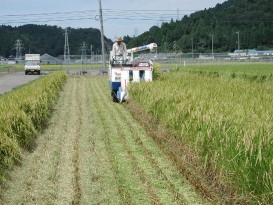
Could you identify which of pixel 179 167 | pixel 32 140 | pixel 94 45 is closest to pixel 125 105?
pixel 32 140

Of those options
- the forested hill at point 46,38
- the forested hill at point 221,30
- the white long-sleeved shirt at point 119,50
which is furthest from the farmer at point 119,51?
the forested hill at point 46,38

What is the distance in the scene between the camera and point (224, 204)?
14.7ft

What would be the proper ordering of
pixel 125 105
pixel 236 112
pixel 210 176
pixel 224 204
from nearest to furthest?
pixel 224 204 → pixel 210 176 → pixel 236 112 → pixel 125 105

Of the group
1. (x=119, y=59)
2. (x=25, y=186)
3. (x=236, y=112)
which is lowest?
(x=25, y=186)

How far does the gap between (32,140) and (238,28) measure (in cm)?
10224

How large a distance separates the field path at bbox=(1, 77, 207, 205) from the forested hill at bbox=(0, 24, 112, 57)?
133787 mm

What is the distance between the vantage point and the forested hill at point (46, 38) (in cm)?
14288

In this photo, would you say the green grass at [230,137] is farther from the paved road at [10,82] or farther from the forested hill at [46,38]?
the forested hill at [46,38]

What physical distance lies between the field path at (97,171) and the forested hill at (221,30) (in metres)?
88.4

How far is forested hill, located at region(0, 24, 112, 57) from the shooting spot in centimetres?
14288

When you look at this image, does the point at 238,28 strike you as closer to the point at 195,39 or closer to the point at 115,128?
the point at 195,39

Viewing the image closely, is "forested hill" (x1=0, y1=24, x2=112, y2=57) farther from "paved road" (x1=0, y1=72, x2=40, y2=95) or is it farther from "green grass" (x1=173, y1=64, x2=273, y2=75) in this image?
"green grass" (x1=173, y1=64, x2=273, y2=75)

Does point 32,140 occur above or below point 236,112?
below

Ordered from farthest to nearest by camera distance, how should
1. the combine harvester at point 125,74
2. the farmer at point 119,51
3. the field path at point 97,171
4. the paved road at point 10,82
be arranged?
the paved road at point 10,82 < the farmer at point 119,51 < the combine harvester at point 125,74 < the field path at point 97,171
